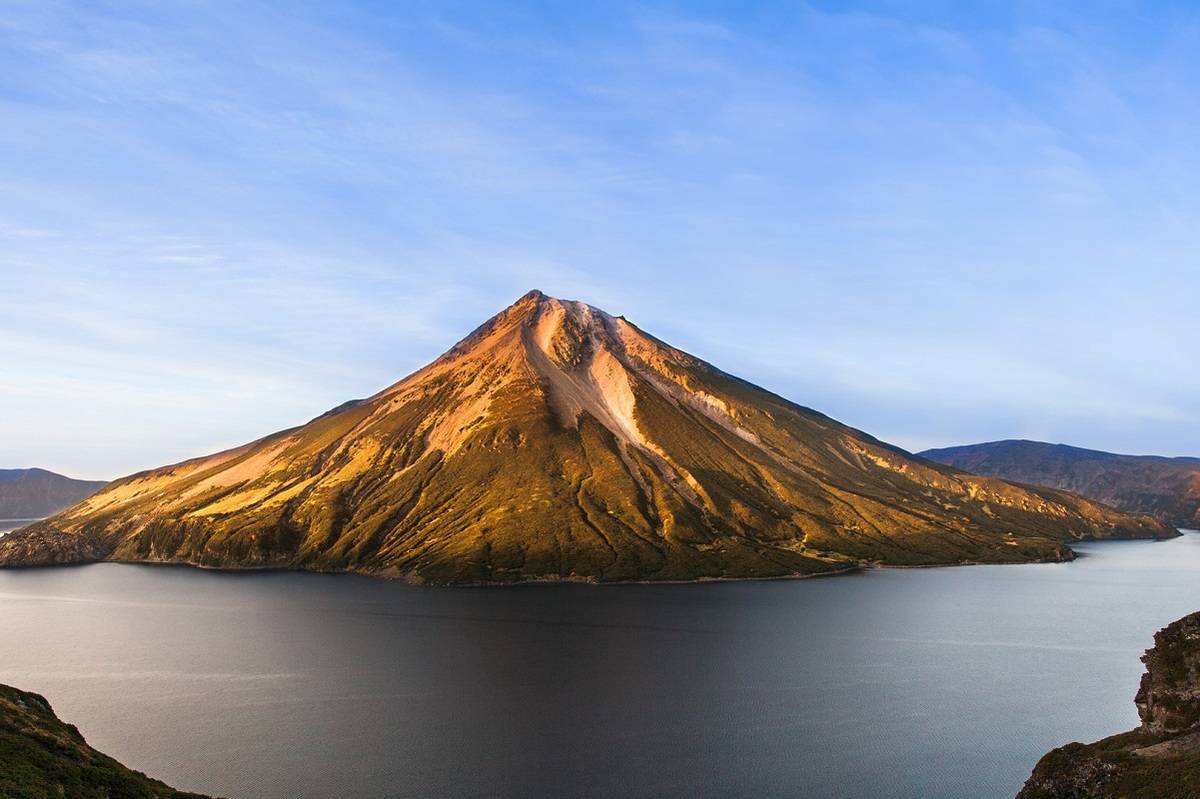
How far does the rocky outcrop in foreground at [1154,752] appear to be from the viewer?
58.8 meters

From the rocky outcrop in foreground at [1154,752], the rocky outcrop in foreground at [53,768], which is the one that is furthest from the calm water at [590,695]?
the rocky outcrop in foreground at [53,768]

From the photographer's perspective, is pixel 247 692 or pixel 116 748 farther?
pixel 247 692

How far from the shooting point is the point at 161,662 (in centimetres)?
13912

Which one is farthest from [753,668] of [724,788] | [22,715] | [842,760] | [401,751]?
[22,715]

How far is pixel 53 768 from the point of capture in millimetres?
54812

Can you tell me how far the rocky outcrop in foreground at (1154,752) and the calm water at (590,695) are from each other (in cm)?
1181

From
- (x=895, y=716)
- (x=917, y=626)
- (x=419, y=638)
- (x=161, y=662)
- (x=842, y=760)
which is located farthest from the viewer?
(x=917, y=626)

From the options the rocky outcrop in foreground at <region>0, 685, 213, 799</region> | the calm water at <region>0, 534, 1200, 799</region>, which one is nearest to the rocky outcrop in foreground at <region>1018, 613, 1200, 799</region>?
the calm water at <region>0, 534, 1200, 799</region>

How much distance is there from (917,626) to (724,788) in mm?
104045

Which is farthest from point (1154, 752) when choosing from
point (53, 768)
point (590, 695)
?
point (53, 768)

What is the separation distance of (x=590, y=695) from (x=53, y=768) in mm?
70371

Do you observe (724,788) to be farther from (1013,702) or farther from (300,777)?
(1013,702)

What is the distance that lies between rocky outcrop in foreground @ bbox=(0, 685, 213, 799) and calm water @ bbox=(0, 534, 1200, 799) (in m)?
20.3

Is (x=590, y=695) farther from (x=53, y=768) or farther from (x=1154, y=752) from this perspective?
(x=53, y=768)
